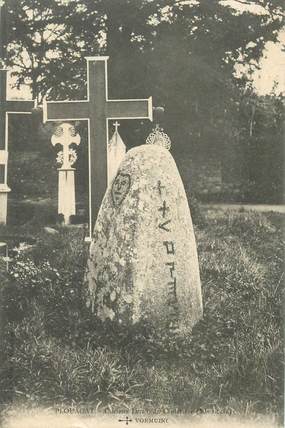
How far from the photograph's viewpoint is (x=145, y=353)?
3.20 m

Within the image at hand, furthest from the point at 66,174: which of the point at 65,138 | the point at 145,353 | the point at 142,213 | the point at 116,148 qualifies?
the point at 145,353

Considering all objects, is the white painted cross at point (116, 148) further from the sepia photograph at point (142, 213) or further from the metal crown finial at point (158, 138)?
the metal crown finial at point (158, 138)

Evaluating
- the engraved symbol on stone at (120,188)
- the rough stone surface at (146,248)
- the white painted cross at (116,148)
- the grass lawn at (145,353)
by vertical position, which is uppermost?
the white painted cross at (116,148)

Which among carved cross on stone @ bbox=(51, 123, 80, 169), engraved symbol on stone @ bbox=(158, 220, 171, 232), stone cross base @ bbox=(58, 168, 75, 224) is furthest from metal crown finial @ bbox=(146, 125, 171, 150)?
engraved symbol on stone @ bbox=(158, 220, 171, 232)

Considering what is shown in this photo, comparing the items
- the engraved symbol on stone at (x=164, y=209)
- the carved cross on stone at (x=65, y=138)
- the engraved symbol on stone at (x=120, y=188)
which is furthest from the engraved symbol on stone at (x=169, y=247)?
the carved cross on stone at (x=65, y=138)

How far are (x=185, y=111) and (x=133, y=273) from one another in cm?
161

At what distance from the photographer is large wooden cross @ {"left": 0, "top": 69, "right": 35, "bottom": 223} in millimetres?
4129

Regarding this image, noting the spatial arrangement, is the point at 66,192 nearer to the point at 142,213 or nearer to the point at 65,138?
the point at 65,138

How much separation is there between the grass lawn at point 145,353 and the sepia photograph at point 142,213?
0.01m

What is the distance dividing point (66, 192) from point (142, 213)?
1225mm

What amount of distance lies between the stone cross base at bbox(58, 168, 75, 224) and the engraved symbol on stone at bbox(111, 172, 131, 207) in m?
1.01

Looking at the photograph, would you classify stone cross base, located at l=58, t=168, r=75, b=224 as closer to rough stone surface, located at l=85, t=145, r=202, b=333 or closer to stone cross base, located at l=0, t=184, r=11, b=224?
stone cross base, located at l=0, t=184, r=11, b=224

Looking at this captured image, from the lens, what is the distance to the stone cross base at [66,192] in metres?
4.22

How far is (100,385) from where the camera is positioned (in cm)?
311
